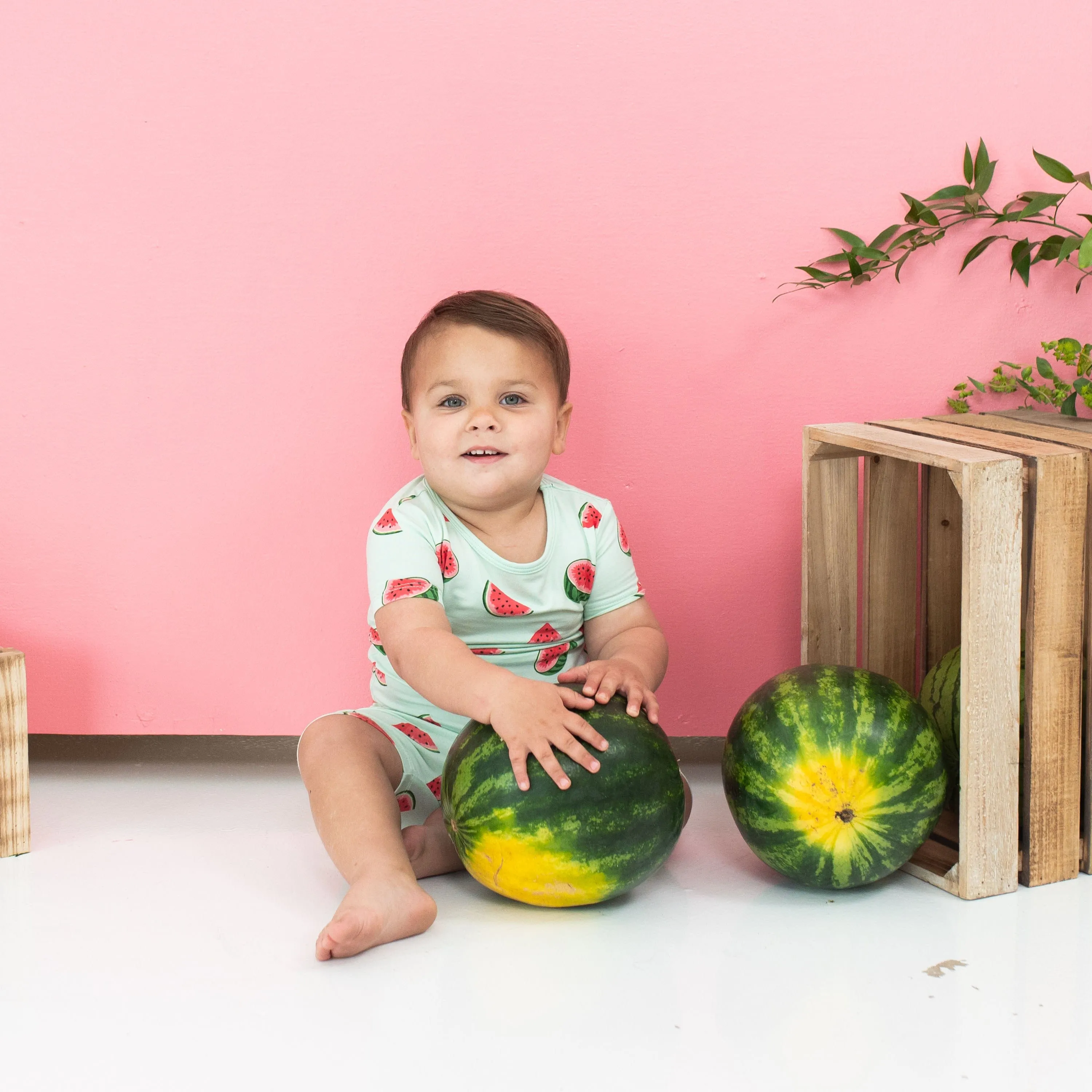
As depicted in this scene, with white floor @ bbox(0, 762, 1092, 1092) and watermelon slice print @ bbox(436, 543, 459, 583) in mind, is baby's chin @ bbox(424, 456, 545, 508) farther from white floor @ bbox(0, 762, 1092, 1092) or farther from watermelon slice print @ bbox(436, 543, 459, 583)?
white floor @ bbox(0, 762, 1092, 1092)

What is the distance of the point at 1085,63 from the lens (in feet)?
5.34

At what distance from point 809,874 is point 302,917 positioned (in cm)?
57

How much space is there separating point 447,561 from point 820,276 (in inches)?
27.1

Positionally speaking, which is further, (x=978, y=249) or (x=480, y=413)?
(x=978, y=249)

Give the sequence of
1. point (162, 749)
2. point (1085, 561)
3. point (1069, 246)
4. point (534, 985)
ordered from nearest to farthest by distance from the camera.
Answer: point (534, 985)
point (1085, 561)
point (1069, 246)
point (162, 749)

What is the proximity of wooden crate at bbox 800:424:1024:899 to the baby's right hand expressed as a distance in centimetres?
43

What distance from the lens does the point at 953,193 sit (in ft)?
5.27

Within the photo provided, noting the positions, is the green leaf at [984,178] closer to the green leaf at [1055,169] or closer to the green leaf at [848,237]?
the green leaf at [1055,169]

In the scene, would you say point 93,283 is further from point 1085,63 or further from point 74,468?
point 1085,63

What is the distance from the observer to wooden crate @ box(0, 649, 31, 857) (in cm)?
146

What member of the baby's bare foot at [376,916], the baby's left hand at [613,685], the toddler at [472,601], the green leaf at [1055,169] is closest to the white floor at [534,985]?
the baby's bare foot at [376,916]

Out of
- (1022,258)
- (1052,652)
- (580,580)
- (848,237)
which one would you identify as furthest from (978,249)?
(580,580)

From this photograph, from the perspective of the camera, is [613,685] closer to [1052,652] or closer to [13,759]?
[1052,652]

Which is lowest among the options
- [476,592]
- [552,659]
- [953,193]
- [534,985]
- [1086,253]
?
[534,985]
